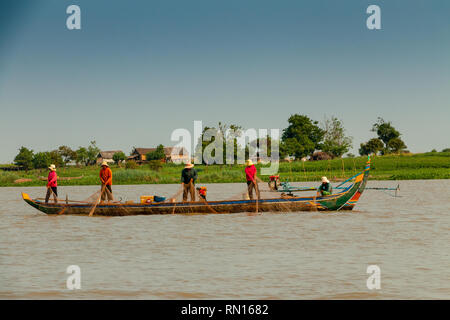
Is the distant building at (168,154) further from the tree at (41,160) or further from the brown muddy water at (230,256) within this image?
the brown muddy water at (230,256)

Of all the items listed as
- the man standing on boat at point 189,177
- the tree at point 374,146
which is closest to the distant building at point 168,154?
the tree at point 374,146

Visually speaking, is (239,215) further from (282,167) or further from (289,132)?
(289,132)

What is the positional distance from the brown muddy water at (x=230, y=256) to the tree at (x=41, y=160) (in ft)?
243

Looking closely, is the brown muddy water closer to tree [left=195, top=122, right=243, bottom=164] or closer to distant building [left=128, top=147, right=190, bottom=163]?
tree [left=195, top=122, right=243, bottom=164]

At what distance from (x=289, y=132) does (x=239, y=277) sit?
9443 cm


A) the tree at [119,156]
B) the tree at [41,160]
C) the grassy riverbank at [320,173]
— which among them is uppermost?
the tree at [119,156]

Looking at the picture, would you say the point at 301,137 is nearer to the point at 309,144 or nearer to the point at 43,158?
the point at 309,144

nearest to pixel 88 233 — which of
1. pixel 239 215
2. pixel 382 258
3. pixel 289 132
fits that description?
pixel 239 215

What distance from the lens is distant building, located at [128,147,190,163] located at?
12381cm

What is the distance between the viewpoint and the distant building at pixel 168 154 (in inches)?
4875

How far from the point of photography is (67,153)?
109m

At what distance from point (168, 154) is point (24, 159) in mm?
44708

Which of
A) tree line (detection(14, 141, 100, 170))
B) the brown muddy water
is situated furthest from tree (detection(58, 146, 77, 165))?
the brown muddy water

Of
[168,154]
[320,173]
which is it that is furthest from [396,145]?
[168,154]
